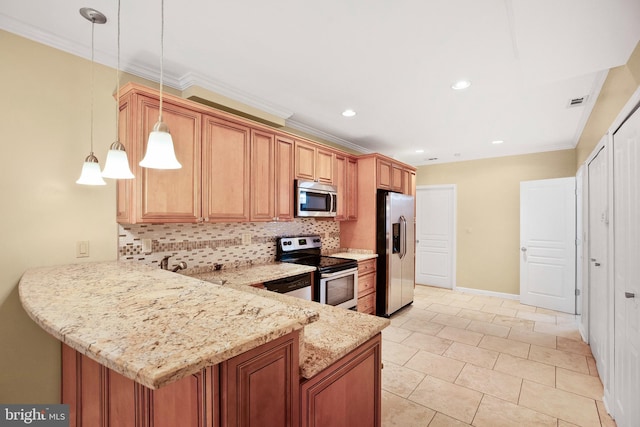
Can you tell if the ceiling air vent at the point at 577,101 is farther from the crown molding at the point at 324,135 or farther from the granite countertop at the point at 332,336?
the granite countertop at the point at 332,336

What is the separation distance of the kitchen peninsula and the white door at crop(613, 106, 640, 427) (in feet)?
4.71

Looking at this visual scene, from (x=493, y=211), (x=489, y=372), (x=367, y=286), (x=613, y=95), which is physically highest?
(x=613, y=95)

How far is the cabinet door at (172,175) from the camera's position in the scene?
2.12 metres

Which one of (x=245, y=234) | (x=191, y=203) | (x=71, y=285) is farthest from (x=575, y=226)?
(x=71, y=285)

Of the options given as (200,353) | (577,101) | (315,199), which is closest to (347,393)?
(200,353)

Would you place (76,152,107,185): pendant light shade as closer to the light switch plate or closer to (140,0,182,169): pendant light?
(140,0,182,169): pendant light

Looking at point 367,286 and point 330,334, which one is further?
point 367,286

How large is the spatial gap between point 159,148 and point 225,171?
1.18 metres

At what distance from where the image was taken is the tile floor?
2.17 meters

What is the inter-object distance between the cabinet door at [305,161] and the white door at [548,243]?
3.50 metres

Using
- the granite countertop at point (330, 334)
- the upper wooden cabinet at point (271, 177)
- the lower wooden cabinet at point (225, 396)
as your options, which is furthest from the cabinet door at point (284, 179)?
the lower wooden cabinet at point (225, 396)

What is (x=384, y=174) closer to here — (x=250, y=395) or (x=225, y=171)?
(x=225, y=171)

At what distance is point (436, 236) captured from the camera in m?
5.97

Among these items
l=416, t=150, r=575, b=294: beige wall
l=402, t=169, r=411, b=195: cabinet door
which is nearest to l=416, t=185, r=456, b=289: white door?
l=416, t=150, r=575, b=294: beige wall
